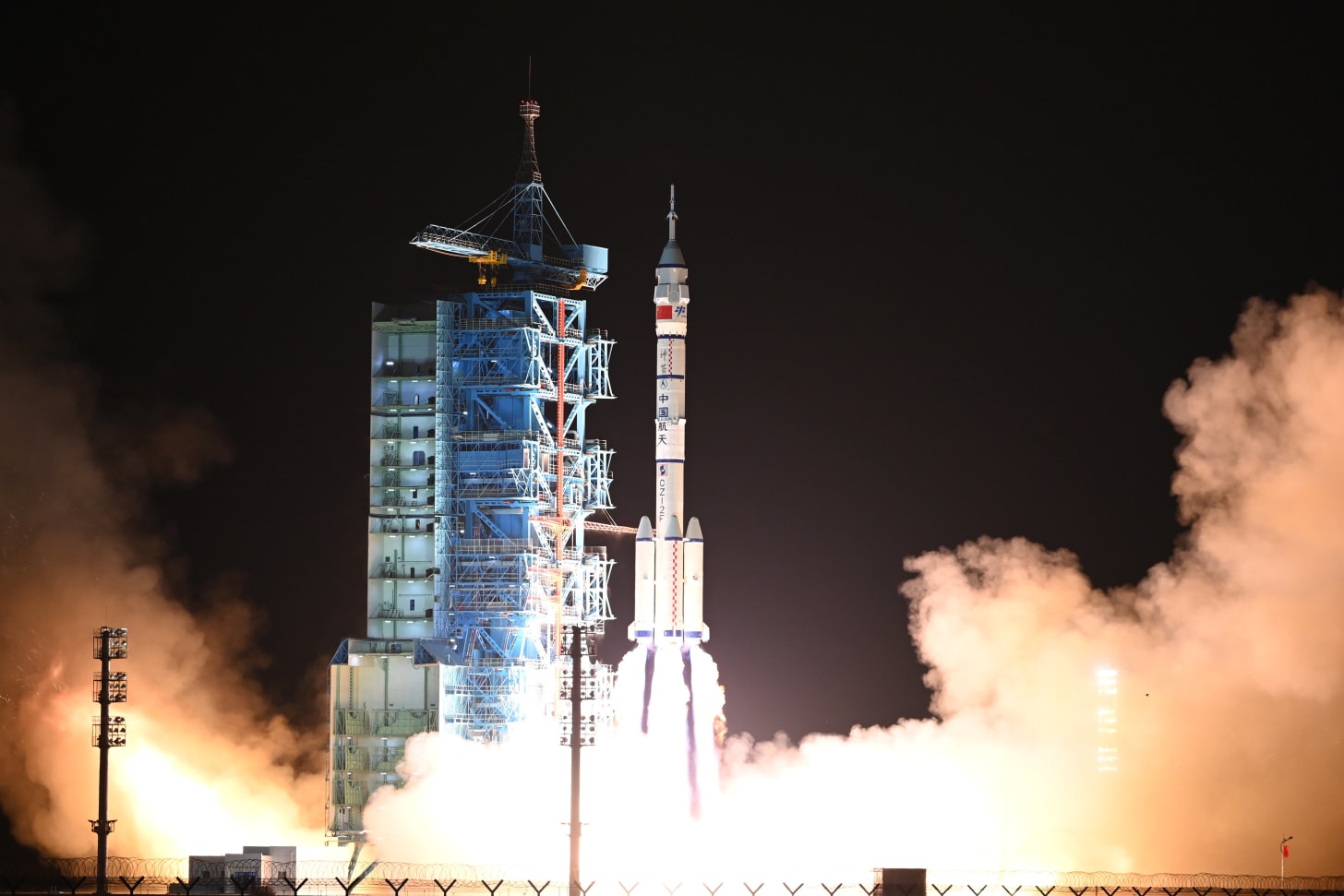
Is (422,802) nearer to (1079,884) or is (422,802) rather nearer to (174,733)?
(174,733)

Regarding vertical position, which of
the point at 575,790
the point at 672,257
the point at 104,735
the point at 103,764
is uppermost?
the point at 672,257

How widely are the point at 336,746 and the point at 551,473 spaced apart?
24.1 feet

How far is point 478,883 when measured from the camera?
47.9 m

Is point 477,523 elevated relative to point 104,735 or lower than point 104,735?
elevated

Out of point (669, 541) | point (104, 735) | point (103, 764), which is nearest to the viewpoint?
point (103, 764)

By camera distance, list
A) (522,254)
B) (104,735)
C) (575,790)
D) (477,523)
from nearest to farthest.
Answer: (575,790) → (104,735) → (477,523) → (522,254)

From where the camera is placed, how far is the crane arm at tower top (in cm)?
5397

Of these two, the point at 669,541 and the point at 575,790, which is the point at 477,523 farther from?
the point at 575,790

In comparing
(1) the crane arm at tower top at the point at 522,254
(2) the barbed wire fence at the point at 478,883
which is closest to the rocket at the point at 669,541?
(1) the crane arm at tower top at the point at 522,254

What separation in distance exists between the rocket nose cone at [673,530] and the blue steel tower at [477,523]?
3.06 meters

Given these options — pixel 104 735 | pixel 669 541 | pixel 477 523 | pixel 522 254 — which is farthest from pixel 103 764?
pixel 522 254

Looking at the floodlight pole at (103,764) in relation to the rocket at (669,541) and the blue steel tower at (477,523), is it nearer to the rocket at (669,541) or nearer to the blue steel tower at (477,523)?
the blue steel tower at (477,523)

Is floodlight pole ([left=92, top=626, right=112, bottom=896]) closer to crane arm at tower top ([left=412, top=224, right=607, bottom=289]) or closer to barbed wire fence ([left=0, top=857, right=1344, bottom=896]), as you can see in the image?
barbed wire fence ([left=0, top=857, right=1344, bottom=896])

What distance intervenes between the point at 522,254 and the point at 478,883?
14333 millimetres
